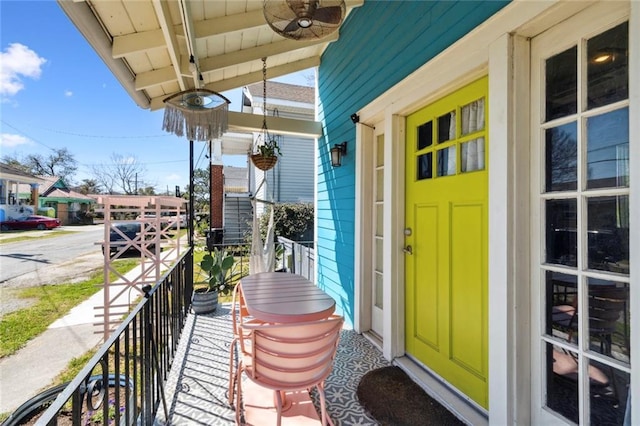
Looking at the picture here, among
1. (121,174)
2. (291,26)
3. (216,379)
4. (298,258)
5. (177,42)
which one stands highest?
(121,174)

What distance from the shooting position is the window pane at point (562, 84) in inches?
53.5

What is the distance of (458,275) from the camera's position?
2008 millimetres

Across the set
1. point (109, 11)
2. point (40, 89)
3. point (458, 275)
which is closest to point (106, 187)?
point (40, 89)

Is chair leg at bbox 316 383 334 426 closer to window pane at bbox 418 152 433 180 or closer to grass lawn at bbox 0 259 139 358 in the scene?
window pane at bbox 418 152 433 180

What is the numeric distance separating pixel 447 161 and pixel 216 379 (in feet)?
7.99

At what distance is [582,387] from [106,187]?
37.9 meters

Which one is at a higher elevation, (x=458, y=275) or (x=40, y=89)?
(x=40, y=89)

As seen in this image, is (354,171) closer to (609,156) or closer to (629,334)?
(609,156)

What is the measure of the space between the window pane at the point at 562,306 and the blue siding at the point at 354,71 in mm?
1444

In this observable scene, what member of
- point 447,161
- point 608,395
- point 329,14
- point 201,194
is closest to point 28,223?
point 201,194

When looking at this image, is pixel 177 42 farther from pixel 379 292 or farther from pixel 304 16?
pixel 379 292

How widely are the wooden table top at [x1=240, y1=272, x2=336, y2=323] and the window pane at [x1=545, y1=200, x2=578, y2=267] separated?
3.86 feet

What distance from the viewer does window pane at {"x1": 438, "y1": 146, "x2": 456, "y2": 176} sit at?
2088 mm

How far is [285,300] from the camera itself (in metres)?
1.87
